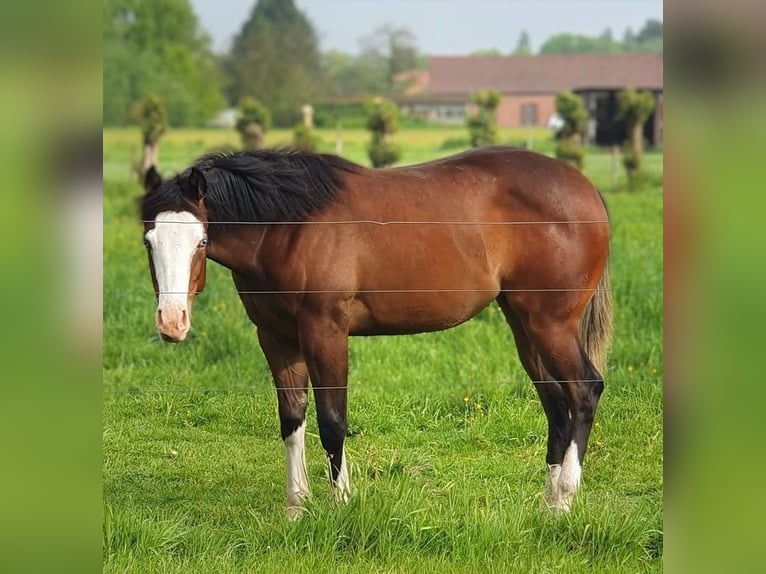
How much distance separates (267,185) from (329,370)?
746mm

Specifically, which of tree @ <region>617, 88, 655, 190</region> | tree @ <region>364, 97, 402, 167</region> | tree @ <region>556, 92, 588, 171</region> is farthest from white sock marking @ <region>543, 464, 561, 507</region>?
tree @ <region>364, 97, 402, 167</region>

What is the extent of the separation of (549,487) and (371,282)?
113 centimetres

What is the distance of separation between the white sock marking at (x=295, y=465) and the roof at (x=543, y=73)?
25.9 m

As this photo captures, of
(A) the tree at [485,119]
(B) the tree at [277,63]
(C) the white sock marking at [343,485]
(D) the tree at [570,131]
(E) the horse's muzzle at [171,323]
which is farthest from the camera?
(B) the tree at [277,63]

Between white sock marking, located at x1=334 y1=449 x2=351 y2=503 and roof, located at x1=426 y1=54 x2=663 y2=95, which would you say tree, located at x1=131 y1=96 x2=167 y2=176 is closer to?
white sock marking, located at x1=334 y1=449 x2=351 y2=503

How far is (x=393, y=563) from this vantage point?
345 cm

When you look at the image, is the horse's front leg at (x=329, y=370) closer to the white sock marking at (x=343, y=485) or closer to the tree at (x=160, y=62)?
the white sock marking at (x=343, y=485)

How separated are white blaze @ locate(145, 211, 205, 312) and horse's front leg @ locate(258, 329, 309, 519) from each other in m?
0.74

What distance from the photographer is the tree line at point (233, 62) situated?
31.0m

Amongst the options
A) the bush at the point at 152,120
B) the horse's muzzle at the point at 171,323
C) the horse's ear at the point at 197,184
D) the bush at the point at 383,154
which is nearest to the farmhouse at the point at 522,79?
the bush at the point at 383,154

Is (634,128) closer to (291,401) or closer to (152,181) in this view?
(291,401)

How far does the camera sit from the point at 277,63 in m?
33.6

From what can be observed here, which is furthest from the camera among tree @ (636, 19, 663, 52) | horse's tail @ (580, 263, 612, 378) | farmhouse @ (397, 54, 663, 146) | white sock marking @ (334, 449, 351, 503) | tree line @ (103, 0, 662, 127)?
tree @ (636, 19, 663, 52)

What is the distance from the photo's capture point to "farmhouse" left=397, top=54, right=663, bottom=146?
2897 cm
